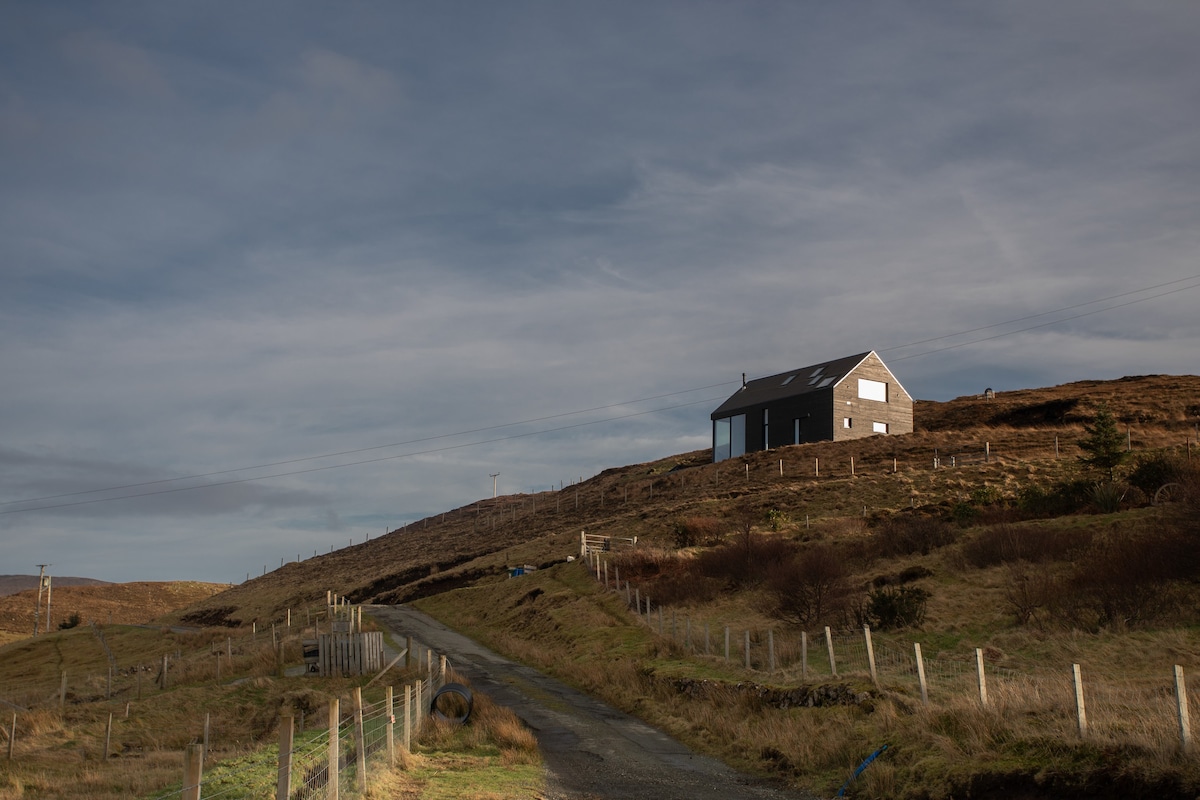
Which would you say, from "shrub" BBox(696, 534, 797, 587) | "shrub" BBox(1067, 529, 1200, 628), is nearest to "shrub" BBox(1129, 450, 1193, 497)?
"shrub" BBox(1067, 529, 1200, 628)

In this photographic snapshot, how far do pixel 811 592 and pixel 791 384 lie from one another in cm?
4402

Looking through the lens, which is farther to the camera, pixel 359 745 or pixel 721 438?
pixel 721 438

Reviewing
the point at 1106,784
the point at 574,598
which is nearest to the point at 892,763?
the point at 1106,784

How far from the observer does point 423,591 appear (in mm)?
61219

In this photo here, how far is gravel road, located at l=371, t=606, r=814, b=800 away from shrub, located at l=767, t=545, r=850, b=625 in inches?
331

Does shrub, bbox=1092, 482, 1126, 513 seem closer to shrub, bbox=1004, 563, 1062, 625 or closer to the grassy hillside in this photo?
the grassy hillside

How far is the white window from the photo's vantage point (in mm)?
71125

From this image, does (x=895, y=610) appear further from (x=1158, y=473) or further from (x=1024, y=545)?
(x=1158, y=473)

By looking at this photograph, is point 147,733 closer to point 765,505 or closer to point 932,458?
point 765,505

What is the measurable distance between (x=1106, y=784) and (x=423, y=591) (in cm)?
5288

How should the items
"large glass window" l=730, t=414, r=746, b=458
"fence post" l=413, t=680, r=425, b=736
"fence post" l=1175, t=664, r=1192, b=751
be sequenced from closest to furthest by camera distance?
"fence post" l=1175, t=664, r=1192, b=751 → "fence post" l=413, t=680, r=425, b=736 → "large glass window" l=730, t=414, r=746, b=458

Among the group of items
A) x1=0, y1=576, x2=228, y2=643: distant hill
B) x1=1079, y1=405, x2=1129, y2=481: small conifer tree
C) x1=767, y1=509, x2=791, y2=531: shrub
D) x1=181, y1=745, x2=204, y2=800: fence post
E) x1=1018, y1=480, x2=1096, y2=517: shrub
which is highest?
x1=1079, y1=405, x2=1129, y2=481: small conifer tree

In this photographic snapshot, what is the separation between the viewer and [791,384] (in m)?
74.9

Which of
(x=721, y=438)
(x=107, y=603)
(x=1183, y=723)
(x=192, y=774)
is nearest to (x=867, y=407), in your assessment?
(x=721, y=438)
